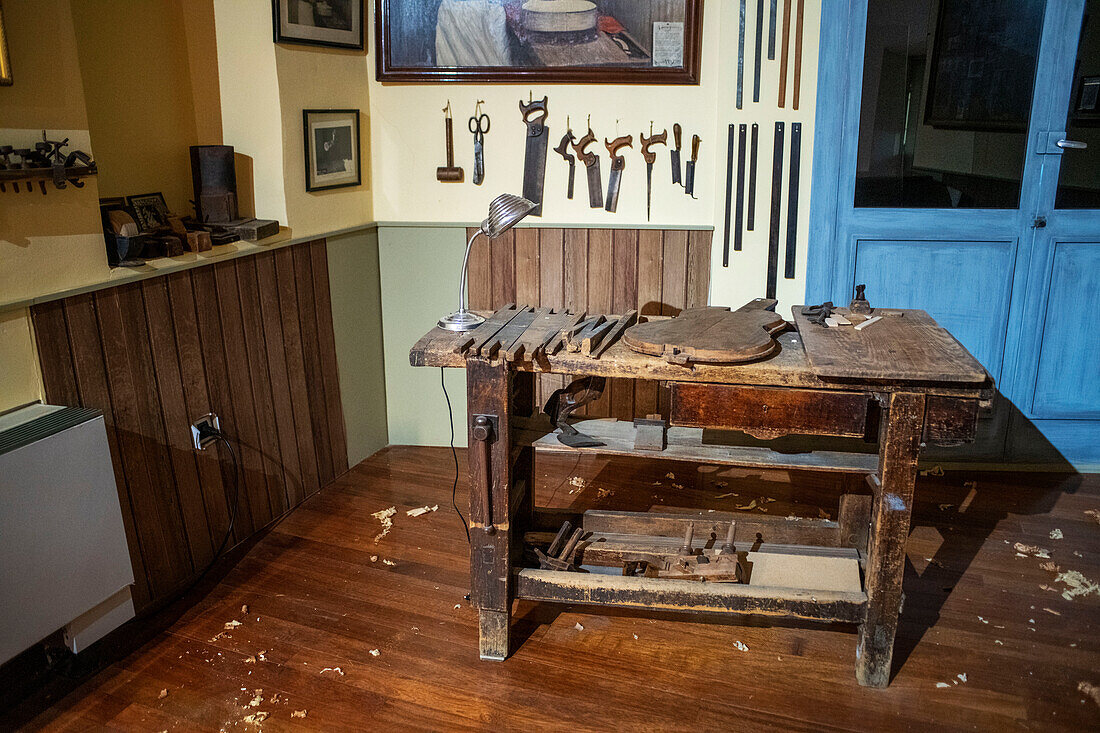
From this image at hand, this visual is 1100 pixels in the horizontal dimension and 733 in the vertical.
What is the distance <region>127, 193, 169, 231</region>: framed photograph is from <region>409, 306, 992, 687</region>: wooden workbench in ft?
3.90

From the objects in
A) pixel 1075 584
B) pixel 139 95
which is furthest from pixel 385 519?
pixel 1075 584

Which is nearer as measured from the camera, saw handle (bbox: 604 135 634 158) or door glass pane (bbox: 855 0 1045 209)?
door glass pane (bbox: 855 0 1045 209)

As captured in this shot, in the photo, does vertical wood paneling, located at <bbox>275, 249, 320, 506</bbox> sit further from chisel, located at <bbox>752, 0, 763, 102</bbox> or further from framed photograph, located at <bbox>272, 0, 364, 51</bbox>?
chisel, located at <bbox>752, 0, 763, 102</bbox>

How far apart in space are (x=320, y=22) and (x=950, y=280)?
9.31 ft

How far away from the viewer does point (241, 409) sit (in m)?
3.21

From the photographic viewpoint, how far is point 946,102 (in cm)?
355

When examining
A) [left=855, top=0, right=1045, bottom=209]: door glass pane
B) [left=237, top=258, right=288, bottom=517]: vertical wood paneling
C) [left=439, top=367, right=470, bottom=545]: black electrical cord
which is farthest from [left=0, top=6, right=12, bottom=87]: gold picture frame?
[left=855, top=0, right=1045, bottom=209]: door glass pane

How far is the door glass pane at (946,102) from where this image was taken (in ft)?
11.4

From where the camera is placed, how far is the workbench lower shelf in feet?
7.89

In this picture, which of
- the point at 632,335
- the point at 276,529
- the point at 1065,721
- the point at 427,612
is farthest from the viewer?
the point at 276,529

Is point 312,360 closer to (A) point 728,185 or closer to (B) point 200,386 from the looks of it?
(B) point 200,386

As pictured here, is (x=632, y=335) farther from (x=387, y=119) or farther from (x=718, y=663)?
(x=387, y=119)

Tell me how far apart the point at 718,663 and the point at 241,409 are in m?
1.91

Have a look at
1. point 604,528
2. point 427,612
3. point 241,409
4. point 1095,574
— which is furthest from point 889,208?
point 241,409
